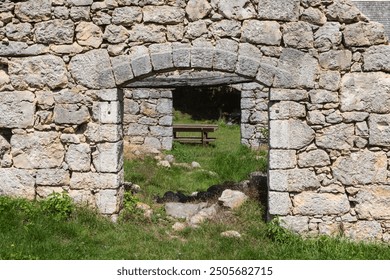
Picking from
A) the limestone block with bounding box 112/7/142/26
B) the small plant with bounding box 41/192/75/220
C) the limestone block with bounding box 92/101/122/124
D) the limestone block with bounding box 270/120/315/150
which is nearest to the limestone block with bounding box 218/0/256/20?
the limestone block with bounding box 112/7/142/26

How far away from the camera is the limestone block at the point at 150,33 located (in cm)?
577

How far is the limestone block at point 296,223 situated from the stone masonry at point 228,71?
1cm

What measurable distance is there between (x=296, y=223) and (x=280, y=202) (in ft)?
1.09

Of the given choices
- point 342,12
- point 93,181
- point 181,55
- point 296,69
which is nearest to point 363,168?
point 296,69

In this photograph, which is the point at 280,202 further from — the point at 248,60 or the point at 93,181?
the point at 93,181

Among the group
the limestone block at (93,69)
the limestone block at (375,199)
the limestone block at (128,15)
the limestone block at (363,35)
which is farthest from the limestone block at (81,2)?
the limestone block at (375,199)

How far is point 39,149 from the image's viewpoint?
19.6 ft

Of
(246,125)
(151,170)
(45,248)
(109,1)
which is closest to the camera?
(45,248)

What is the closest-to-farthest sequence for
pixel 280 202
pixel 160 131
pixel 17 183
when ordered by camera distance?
1. pixel 280 202
2. pixel 17 183
3. pixel 160 131

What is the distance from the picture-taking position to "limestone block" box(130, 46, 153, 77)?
18.9ft

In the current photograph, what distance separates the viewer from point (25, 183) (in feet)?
19.7

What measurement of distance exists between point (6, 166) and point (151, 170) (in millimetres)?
3698

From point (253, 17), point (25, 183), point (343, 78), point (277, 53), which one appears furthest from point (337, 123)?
point (25, 183)

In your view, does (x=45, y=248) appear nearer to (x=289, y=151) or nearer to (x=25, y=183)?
(x=25, y=183)
